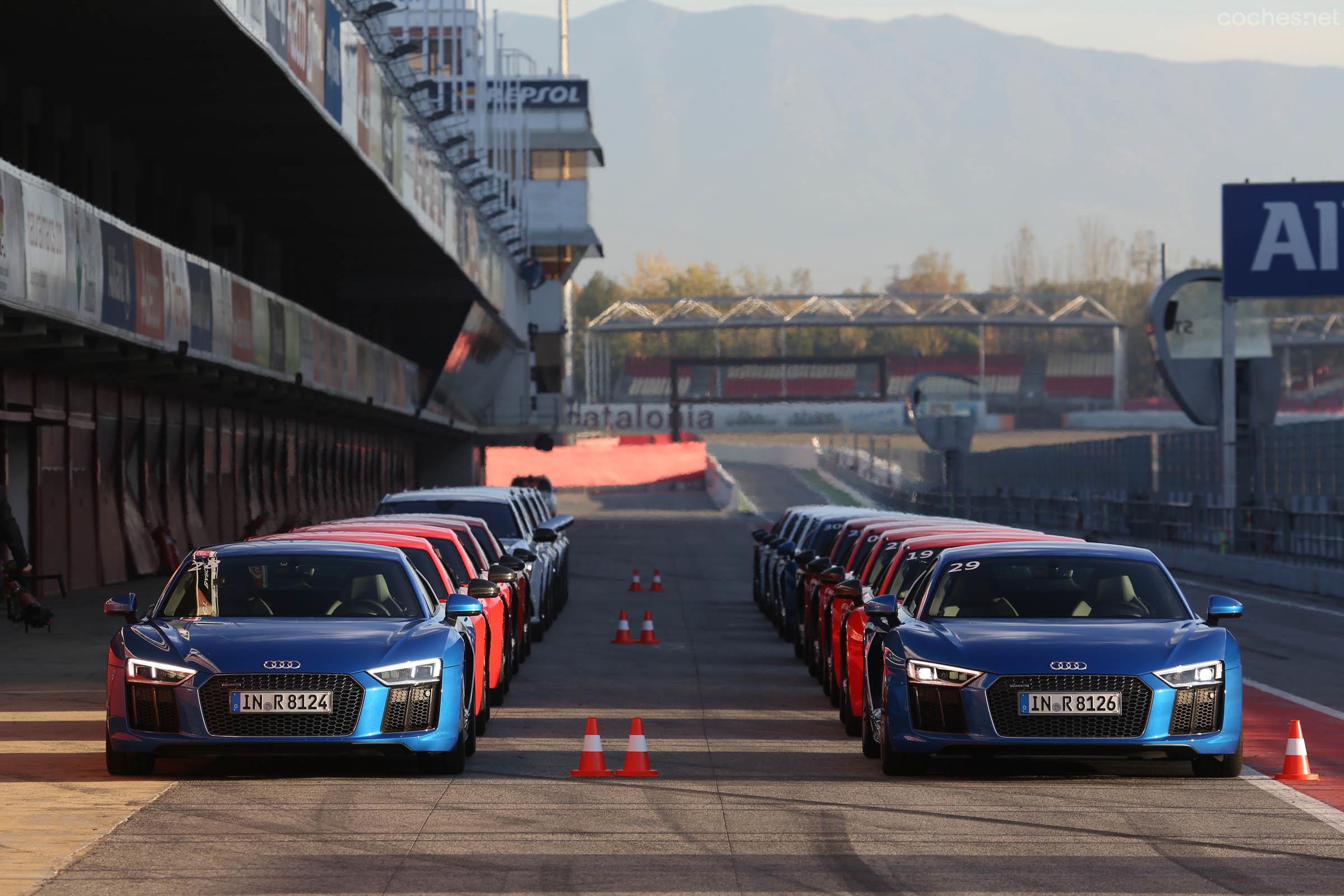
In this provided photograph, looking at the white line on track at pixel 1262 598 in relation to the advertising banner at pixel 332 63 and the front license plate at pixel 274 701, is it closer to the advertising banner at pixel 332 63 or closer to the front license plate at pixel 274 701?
the advertising banner at pixel 332 63

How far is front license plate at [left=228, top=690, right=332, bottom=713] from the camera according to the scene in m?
10.4

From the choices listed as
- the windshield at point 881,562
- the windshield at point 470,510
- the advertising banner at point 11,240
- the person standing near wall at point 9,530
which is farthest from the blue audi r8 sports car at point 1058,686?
the person standing near wall at point 9,530

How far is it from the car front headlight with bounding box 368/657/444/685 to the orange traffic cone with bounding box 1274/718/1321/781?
179 inches

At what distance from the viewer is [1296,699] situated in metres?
15.3

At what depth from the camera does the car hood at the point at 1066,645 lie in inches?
410

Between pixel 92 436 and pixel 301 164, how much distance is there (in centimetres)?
758

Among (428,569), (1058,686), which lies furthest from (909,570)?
(428,569)

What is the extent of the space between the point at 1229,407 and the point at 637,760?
2769 centimetres

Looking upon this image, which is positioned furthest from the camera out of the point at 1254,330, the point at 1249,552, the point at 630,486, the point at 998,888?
the point at 630,486

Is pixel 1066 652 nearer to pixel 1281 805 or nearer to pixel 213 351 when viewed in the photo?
pixel 1281 805

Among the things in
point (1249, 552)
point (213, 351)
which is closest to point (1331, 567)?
point (1249, 552)

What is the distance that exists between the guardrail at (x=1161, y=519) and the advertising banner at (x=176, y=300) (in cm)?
1176

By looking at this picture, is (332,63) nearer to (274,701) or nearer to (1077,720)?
(274,701)

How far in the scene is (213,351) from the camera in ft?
93.6
